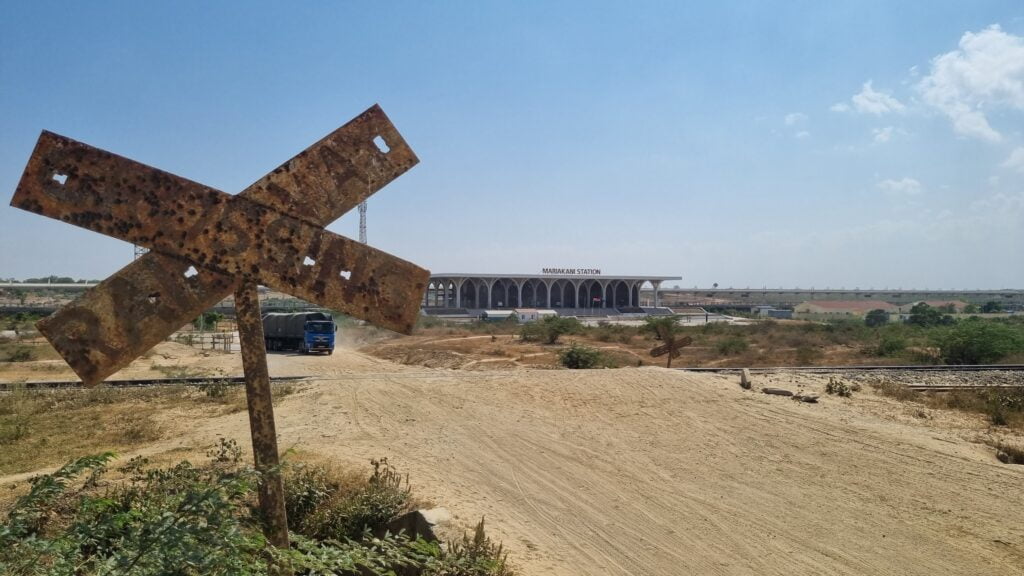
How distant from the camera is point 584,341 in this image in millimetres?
39312

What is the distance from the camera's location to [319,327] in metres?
32.0

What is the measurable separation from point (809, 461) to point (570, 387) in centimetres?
602

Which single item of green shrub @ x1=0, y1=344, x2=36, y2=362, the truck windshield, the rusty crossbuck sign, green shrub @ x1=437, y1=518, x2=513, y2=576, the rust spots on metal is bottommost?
green shrub @ x1=0, y1=344, x2=36, y2=362

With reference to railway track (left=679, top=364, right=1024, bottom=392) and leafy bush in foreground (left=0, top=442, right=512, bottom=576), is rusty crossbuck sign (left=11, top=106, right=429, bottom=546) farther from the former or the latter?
railway track (left=679, top=364, right=1024, bottom=392)

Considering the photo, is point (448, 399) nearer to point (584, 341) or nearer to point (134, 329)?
point (134, 329)

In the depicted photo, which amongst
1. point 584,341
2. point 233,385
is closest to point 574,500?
point 233,385

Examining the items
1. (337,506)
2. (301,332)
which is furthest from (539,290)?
(337,506)

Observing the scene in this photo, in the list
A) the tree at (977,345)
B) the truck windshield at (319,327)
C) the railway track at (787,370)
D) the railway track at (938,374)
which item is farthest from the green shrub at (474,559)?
the tree at (977,345)

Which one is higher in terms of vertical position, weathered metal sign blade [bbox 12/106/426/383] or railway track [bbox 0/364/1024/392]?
weathered metal sign blade [bbox 12/106/426/383]

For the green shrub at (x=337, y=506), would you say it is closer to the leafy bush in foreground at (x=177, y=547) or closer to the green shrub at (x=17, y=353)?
the leafy bush in foreground at (x=177, y=547)

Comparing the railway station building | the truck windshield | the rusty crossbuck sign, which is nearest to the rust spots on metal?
the rusty crossbuck sign

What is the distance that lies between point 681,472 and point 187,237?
7.79m

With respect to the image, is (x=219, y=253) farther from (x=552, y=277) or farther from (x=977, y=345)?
(x=552, y=277)

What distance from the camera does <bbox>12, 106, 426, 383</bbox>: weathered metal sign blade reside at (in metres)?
3.01
